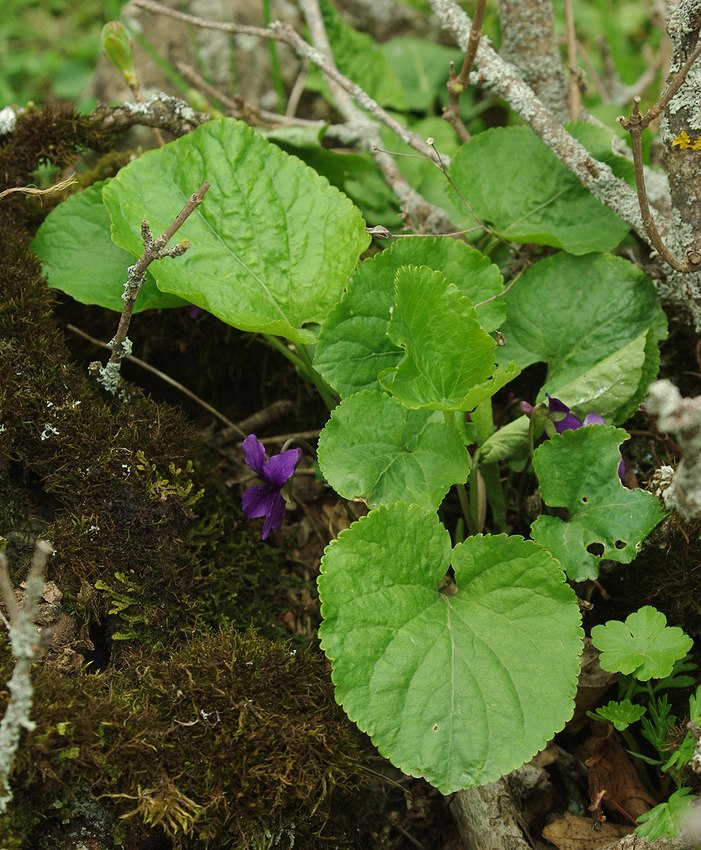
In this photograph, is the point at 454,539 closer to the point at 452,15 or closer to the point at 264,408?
the point at 264,408

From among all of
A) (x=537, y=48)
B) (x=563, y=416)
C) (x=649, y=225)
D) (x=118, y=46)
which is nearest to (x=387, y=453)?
(x=563, y=416)

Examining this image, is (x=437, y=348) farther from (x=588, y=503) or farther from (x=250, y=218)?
(x=250, y=218)

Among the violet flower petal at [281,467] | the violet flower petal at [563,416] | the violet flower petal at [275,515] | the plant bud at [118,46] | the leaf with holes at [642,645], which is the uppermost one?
the plant bud at [118,46]

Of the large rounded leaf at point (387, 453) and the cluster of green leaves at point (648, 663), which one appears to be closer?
the cluster of green leaves at point (648, 663)

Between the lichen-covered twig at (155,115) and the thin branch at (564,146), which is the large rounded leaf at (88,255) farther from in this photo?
the thin branch at (564,146)

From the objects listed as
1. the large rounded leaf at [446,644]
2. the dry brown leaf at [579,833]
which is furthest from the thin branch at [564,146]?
the dry brown leaf at [579,833]

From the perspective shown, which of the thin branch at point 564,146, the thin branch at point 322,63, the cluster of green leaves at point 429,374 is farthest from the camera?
the thin branch at point 322,63

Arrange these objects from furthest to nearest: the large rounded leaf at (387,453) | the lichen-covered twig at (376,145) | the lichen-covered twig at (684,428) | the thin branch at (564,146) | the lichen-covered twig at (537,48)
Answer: the lichen-covered twig at (537,48)
the lichen-covered twig at (376,145)
the thin branch at (564,146)
the large rounded leaf at (387,453)
the lichen-covered twig at (684,428)

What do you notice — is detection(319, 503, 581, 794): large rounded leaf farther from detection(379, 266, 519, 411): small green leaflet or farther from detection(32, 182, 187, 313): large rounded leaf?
detection(32, 182, 187, 313): large rounded leaf
